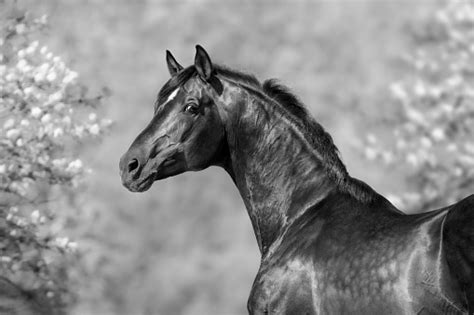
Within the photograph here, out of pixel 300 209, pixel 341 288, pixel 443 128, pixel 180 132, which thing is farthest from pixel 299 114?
pixel 443 128

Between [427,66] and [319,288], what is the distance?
41.2 feet

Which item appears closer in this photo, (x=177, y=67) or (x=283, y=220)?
(x=283, y=220)

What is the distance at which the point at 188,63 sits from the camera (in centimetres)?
2038

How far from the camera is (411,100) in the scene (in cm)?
1505

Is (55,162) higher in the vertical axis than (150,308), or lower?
lower

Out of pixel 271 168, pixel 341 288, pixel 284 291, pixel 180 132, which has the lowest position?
pixel 341 288

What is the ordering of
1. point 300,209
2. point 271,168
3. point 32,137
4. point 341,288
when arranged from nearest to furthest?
point 341,288 → point 300,209 → point 271,168 → point 32,137

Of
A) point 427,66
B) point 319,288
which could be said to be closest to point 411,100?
point 427,66

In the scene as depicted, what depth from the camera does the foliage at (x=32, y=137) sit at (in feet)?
27.6

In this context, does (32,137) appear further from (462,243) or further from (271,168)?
(462,243)

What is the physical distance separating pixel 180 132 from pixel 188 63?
15.6m

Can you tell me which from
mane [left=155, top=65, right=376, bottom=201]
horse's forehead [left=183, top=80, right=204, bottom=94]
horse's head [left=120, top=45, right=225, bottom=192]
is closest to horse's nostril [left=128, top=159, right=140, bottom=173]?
horse's head [left=120, top=45, right=225, bottom=192]

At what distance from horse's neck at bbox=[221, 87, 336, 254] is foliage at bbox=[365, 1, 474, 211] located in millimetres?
8956

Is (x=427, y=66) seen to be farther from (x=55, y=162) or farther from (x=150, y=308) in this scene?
(x=55, y=162)
